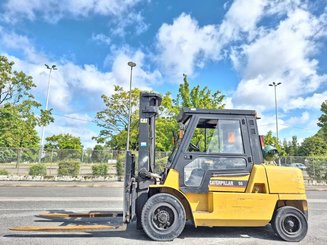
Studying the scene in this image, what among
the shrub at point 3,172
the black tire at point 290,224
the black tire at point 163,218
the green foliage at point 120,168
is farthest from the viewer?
the green foliage at point 120,168

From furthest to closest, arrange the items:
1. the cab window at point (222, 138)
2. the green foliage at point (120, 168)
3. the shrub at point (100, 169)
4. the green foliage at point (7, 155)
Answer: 1. the green foliage at point (120, 168)
2. the shrub at point (100, 169)
3. the green foliage at point (7, 155)
4. the cab window at point (222, 138)

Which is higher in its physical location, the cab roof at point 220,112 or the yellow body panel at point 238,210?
the cab roof at point 220,112

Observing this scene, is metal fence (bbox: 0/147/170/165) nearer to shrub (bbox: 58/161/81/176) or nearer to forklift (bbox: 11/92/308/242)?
shrub (bbox: 58/161/81/176)

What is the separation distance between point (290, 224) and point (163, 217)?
8.37ft

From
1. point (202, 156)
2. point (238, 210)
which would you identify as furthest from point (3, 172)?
point (238, 210)

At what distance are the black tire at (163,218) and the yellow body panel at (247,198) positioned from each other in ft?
0.79

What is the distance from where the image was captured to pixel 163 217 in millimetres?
5012

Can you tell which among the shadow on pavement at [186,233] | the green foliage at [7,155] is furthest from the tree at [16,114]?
the shadow on pavement at [186,233]

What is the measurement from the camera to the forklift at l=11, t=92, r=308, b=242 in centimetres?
504

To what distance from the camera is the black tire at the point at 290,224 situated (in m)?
5.12

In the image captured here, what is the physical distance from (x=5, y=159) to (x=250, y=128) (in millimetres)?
19089

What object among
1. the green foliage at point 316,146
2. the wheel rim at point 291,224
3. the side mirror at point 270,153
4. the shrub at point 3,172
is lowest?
the wheel rim at point 291,224

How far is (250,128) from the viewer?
550cm

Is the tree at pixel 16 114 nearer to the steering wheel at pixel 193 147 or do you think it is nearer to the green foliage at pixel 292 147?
the steering wheel at pixel 193 147
